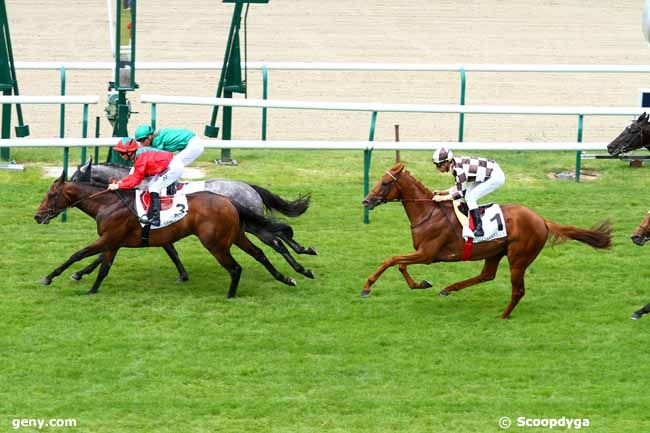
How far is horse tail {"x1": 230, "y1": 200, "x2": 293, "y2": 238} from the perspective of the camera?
37.8 ft

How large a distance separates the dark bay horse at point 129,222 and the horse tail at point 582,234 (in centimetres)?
236

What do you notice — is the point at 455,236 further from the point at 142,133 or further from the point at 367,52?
the point at 367,52

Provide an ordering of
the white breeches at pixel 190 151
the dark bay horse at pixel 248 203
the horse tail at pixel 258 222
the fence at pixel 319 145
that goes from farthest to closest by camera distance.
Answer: the fence at pixel 319 145, the white breeches at pixel 190 151, the dark bay horse at pixel 248 203, the horse tail at pixel 258 222

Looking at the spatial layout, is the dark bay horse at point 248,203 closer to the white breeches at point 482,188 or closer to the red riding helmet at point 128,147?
the red riding helmet at point 128,147

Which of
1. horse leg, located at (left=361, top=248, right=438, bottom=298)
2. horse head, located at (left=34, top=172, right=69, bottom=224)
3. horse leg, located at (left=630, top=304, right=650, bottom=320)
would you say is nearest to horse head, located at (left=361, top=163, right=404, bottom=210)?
horse leg, located at (left=361, top=248, right=438, bottom=298)

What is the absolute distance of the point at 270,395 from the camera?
30.7 ft

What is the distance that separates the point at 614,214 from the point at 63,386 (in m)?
6.12

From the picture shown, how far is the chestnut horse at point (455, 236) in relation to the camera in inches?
431

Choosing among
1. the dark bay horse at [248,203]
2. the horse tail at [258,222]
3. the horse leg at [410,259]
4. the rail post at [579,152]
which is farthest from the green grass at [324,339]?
the rail post at [579,152]

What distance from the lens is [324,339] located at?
34.1ft

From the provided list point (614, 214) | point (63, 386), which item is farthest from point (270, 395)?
point (614, 214)

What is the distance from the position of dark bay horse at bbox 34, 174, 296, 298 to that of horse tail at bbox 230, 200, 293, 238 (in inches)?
1.7

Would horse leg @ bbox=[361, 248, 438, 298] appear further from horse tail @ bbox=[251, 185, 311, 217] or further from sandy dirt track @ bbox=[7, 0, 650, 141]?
sandy dirt track @ bbox=[7, 0, 650, 141]

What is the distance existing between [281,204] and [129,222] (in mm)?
1422
